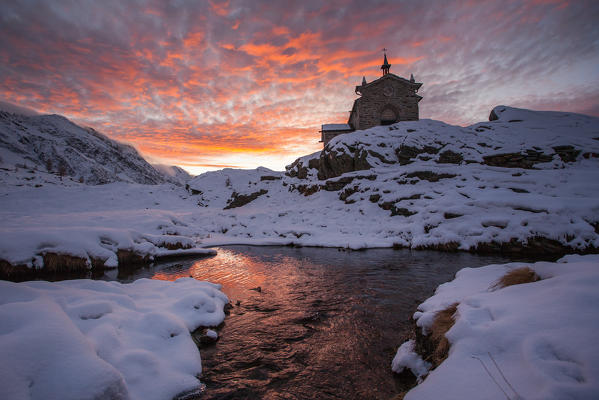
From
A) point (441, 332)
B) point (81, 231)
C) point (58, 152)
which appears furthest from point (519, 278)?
point (58, 152)

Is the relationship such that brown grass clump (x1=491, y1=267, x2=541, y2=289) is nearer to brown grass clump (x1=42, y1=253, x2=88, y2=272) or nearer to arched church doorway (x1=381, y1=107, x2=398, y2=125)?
brown grass clump (x1=42, y1=253, x2=88, y2=272)

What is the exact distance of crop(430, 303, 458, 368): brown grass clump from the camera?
2782mm

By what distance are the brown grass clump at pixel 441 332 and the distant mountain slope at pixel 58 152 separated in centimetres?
7038

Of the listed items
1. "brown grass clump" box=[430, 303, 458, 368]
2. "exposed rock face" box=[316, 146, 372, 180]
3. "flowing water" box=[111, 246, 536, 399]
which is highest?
"exposed rock face" box=[316, 146, 372, 180]

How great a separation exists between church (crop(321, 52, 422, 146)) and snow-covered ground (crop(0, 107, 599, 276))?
7.13 meters

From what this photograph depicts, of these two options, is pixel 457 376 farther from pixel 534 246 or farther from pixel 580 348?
pixel 534 246

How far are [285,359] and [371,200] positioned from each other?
16.0 metres

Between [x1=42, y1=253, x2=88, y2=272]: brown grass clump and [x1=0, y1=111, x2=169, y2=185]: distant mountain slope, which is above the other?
[x1=0, y1=111, x2=169, y2=185]: distant mountain slope

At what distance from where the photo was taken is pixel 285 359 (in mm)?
3959

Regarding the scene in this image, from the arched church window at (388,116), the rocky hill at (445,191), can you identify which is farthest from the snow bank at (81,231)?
the arched church window at (388,116)

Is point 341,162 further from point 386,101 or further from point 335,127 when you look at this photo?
point 335,127

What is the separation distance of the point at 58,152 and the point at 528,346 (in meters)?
122

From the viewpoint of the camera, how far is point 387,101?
108 ft

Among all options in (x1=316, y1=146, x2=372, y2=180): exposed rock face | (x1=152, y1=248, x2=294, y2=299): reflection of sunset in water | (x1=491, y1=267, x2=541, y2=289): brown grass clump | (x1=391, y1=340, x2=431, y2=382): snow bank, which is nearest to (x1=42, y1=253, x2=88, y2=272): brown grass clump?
(x1=152, y1=248, x2=294, y2=299): reflection of sunset in water
